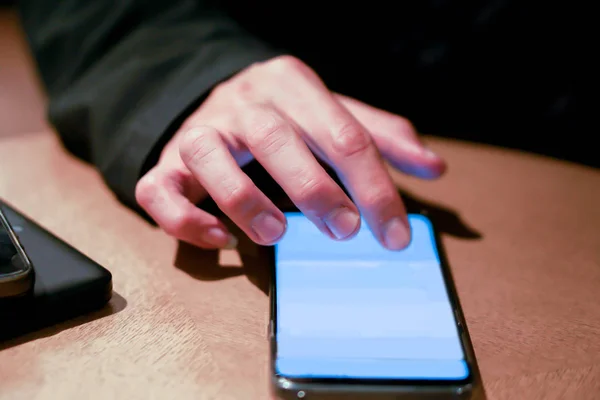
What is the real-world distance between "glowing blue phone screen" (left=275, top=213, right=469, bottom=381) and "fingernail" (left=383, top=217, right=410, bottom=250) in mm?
11

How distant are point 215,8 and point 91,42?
0.40ft

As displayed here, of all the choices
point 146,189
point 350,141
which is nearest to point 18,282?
point 146,189

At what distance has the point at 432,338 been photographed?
0.33 metres

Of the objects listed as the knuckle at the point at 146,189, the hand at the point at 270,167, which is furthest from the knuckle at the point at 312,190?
the knuckle at the point at 146,189

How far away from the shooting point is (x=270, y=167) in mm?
390

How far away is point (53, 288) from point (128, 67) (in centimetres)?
23

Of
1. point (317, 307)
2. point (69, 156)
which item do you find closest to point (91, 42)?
point (69, 156)

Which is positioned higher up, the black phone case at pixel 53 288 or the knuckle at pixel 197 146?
the knuckle at pixel 197 146

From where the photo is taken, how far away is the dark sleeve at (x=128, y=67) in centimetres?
45

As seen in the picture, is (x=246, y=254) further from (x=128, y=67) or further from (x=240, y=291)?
(x=128, y=67)

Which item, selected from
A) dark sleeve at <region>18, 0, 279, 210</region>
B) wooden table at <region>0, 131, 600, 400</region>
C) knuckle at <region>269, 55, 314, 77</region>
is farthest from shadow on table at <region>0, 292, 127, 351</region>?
knuckle at <region>269, 55, 314, 77</region>

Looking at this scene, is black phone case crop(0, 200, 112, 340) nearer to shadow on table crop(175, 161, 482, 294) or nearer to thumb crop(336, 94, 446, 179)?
shadow on table crop(175, 161, 482, 294)

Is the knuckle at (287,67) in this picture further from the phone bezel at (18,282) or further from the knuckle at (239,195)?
the phone bezel at (18,282)

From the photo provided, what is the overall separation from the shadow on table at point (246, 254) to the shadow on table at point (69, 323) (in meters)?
0.05
